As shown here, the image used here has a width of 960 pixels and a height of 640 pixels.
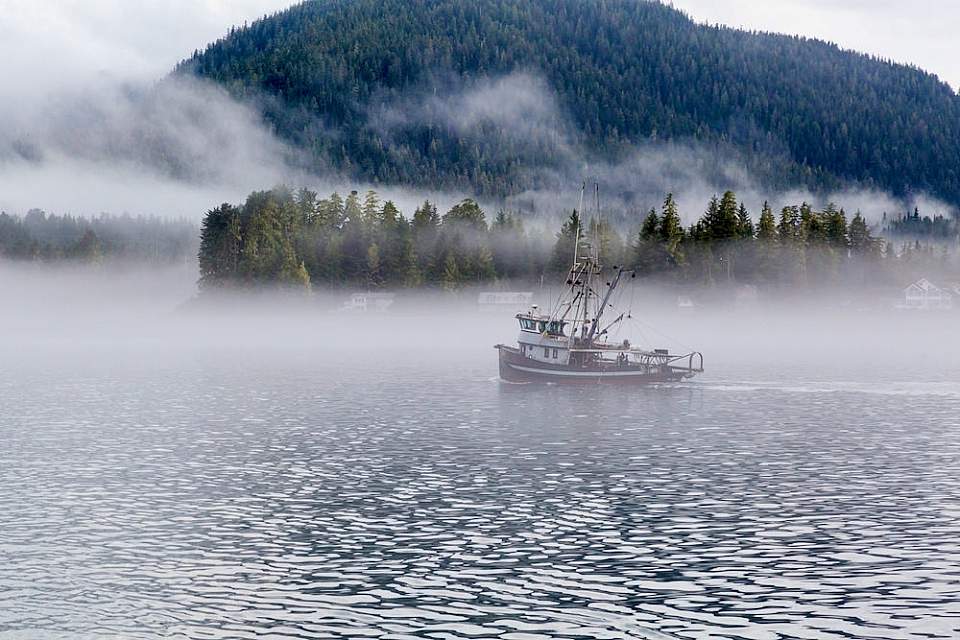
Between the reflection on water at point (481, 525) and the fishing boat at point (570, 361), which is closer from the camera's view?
the reflection on water at point (481, 525)

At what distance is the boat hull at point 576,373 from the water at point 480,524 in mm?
33562

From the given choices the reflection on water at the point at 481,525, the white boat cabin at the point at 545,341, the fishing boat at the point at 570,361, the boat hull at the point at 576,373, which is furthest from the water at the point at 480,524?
the white boat cabin at the point at 545,341

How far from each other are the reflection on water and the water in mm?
171

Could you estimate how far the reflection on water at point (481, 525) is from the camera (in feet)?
130

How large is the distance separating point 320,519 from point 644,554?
16.1 m

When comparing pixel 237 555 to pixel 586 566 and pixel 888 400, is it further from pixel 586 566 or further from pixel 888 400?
pixel 888 400

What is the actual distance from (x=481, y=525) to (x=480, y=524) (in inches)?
10.0

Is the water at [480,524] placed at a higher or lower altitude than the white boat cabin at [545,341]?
lower

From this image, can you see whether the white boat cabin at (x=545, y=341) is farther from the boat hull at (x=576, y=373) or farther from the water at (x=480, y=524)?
the water at (x=480, y=524)

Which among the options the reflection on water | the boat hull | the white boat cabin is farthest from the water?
the white boat cabin

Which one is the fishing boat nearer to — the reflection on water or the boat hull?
the boat hull

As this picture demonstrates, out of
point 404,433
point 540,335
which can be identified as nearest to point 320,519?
point 404,433

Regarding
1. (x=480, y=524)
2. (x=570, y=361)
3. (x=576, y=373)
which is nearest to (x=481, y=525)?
(x=480, y=524)

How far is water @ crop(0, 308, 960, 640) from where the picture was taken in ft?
130
